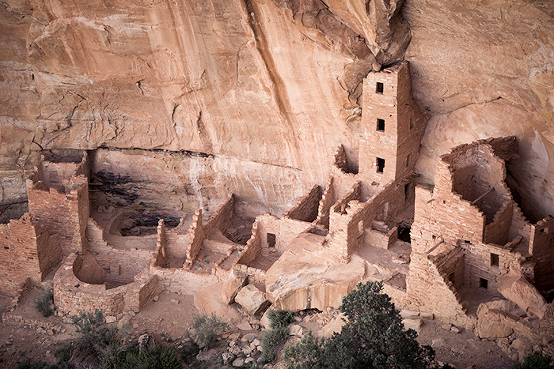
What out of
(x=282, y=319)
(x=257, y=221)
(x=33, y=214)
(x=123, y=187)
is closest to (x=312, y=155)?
(x=257, y=221)

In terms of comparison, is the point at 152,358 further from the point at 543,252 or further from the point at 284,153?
the point at 543,252

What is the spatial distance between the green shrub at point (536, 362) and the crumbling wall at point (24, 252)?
11.0 meters

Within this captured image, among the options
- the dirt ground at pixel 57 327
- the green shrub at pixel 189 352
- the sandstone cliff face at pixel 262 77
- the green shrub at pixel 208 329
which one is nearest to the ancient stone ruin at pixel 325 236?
the dirt ground at pixel 57 327

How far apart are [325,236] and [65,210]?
6.50m

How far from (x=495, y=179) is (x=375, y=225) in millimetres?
2703

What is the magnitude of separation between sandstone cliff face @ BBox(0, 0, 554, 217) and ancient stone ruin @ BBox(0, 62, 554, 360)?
503 millimetres

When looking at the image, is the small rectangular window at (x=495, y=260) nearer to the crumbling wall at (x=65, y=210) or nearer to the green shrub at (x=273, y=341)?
the green shrub at (x=273, y=341)

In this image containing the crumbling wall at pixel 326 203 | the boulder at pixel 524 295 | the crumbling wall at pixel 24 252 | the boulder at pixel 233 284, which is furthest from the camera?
the crumbling wall at pixel 24 252

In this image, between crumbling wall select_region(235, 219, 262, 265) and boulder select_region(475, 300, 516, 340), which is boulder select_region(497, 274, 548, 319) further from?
crumbling wall select_region(235, 219, 262, 265)

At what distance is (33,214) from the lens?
18.3m

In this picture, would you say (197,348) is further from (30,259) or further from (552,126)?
(552,126)

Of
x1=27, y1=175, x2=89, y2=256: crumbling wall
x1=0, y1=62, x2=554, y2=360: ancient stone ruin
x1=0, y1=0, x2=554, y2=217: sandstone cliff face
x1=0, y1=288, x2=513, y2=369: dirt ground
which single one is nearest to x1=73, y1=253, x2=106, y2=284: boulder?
x1=0, y1=62, x2=554, y2=360: ancient stone ruin

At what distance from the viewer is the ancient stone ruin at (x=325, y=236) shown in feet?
44.9

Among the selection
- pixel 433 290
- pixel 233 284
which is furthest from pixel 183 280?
pixel 433 290
